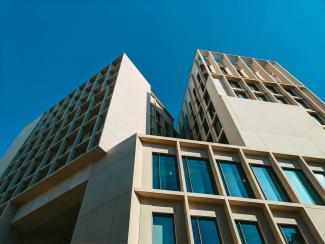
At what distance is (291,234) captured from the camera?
1280cm

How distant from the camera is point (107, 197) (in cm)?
1384

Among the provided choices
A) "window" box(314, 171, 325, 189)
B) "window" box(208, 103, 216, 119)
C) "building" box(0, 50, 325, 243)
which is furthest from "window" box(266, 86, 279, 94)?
"window" box(314, 171, 325, 189)

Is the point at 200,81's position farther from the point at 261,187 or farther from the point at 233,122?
the point at 261,187

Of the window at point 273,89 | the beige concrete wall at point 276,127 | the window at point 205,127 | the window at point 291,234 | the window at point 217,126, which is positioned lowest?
the window at point 291,234

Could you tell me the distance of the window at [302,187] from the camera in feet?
49.8

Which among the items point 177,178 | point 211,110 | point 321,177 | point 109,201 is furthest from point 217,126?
point 109,201

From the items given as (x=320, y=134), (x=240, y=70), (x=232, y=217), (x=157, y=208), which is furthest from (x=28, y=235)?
(x=240, y=70)

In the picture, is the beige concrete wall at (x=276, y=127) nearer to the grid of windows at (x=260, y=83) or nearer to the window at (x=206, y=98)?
the grid of windows at (x=260, y=83)

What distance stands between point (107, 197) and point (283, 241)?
30.2 ft

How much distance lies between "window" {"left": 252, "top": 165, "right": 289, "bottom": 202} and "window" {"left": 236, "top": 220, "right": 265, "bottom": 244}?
2.59 meters

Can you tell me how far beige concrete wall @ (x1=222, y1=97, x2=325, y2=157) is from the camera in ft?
63.6

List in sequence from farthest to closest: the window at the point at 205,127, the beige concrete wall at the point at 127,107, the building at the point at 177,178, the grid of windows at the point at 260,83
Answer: the window at the point at 205,127 < the grid of windows at the point at 260,83 < the beige concrete wall at the point at 127,107 < the building at the point at 177,178

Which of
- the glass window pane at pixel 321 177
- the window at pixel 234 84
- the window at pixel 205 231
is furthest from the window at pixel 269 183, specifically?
the window at pixel 234 84

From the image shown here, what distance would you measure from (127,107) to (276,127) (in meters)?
14.5
